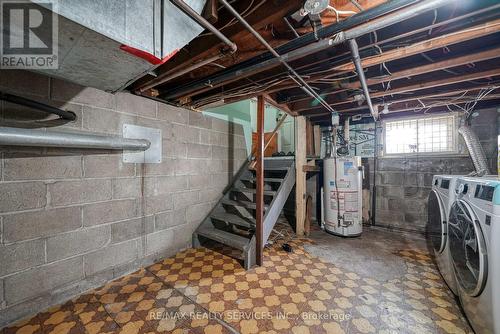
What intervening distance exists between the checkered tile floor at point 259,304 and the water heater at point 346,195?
0.86 m

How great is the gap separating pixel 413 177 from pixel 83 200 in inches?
173

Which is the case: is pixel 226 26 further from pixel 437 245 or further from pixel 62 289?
pixel 437 245

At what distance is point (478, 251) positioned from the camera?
120 cm

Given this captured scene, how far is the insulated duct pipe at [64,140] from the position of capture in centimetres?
127

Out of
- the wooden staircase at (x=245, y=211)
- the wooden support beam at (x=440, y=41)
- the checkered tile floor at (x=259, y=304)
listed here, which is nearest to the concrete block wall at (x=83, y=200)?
the checkered tile floor at (x=259, y=304)

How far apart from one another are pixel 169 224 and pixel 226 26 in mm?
2166

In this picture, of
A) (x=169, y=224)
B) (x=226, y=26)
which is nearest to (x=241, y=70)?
(x=226, y=26)

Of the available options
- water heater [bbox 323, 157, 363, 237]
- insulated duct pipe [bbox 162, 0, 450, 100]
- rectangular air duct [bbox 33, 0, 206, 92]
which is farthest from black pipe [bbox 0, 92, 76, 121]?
water heater [bbox 323, 157, 363, 237]

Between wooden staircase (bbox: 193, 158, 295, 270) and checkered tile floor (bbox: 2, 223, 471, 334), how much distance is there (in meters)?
0.29

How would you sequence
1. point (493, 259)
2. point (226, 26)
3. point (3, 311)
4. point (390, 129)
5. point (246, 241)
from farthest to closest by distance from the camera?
point (390, 129) → point (246, 241) → point (3, 311) → point (226, 26) → point (493, 259)

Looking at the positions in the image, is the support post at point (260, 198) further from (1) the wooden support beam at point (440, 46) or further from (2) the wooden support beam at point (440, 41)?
(2) the wooden support beam at point (440, 41)

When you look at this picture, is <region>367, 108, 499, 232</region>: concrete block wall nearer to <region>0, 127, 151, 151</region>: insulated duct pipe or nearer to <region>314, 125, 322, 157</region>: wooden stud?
<region>314, 125, 322, 157</region>: wooden stud

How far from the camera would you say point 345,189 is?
2982 mm

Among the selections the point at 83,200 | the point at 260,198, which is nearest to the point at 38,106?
the point at 83,200
